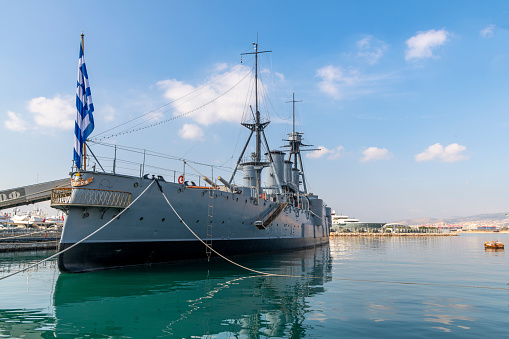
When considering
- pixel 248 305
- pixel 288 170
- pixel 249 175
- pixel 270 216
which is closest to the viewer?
pixel 248 305

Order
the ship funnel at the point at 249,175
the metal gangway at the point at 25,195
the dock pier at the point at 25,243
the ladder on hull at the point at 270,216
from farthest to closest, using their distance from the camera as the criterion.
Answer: the ship funnel at the point at 249,175, the dock pier at the point at 25,243, the ladder on hull at the point at 270,216, the metal gangway at the point at 25,195

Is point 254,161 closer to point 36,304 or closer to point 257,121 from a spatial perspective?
point 257,121

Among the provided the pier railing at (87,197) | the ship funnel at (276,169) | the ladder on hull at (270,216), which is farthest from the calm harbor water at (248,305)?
the ship funnel at (276,169)

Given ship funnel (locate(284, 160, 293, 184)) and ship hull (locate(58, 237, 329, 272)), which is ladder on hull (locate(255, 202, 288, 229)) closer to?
ship hull (locate(58, 237, 329, 272))

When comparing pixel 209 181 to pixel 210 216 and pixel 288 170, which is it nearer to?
pixel 210 216

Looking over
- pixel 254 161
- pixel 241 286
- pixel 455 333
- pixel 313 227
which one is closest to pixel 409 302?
pixel 455 333

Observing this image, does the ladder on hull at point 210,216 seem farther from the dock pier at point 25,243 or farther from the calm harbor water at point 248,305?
A: the dock pier at point 25,243

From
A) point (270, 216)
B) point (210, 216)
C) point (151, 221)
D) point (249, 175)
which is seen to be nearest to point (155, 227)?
point (151, 221)

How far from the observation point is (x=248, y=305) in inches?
412

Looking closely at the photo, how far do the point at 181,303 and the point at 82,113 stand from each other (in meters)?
11.8

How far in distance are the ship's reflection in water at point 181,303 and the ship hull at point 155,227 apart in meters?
1.01

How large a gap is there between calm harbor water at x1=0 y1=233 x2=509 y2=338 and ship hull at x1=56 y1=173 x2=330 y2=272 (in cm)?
109

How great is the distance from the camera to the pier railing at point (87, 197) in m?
15.9

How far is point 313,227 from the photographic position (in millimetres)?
41469
